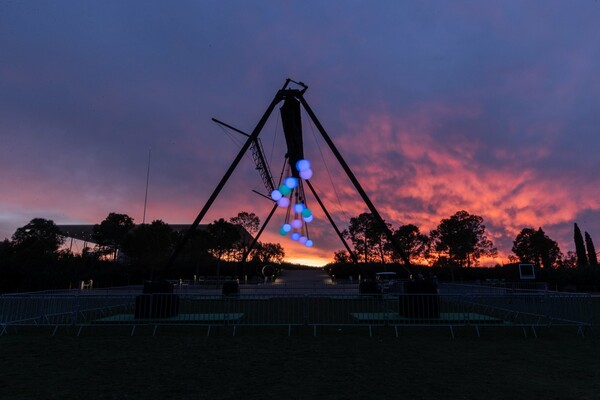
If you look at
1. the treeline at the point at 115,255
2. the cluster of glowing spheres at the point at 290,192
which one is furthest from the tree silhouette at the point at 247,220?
the cluster of glowing spheres at the point at 290,192

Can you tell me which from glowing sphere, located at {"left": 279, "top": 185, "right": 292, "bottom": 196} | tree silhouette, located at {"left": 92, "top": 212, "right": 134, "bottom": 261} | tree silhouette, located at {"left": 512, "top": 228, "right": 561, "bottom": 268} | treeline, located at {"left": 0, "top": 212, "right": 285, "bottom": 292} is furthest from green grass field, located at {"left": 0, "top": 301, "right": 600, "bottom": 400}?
tree silhouette, located at {"left": 512, "top": 228, "right": 561, "bottom": 268}

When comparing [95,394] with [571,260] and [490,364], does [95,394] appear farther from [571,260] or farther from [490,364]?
[571,260]

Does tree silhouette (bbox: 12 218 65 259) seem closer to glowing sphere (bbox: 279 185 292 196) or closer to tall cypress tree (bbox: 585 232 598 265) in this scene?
glowing sphere (bbox: 279 185 292 196)

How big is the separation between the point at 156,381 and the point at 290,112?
13229 millimetres

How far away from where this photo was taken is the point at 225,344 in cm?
1018

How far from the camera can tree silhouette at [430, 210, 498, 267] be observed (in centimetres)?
6256

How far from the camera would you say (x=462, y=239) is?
6231cm

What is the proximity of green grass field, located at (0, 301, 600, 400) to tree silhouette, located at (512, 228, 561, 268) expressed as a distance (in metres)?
70.5

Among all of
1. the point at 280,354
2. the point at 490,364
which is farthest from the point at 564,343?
the point at 280,354

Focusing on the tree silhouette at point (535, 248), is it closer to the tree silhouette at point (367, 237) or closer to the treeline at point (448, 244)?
the treeline at point (448, 244)

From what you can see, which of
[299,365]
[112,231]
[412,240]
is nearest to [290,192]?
[299,365]

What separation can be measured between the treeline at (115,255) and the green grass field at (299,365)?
29.9m

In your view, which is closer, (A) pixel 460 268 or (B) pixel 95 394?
(B) pixel 95 394

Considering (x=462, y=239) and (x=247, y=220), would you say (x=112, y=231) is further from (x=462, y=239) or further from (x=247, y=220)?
(x=462, y=239)
